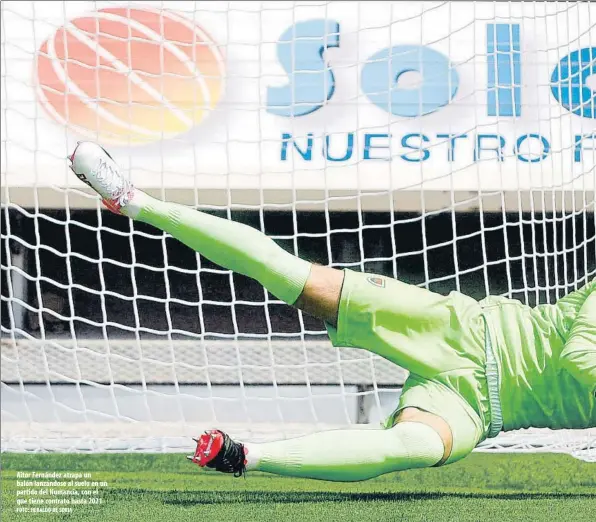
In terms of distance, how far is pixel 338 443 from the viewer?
1.37 meters

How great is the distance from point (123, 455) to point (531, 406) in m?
1.02

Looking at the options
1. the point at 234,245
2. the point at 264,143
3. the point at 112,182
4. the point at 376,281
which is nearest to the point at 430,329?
the point at 376,281

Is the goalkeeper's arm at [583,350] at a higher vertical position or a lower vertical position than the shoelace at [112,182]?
lower

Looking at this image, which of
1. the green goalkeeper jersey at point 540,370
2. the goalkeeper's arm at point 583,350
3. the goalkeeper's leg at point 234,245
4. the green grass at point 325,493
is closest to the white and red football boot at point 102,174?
the goalkeeper's leg at point 234,245

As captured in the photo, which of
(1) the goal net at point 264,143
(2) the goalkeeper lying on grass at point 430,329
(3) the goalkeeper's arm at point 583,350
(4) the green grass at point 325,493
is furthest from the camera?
(1) the goal net at point 264,143

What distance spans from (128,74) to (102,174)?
91 centimetres

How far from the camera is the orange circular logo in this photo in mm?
2371

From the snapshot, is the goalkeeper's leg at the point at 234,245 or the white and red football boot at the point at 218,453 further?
the goalkeeper's leg at the point at 234,245

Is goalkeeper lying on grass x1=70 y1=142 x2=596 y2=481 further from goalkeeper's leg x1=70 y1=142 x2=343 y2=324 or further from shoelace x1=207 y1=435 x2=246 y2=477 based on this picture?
shoelace x1=207 y1=435 x2=246 y2=477

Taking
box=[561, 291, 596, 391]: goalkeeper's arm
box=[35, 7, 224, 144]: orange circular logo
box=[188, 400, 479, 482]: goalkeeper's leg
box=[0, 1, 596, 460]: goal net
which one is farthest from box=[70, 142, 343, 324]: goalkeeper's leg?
box=[35, 7, 224, 144]: orange circular logo

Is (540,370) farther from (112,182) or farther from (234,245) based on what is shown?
(112,182)

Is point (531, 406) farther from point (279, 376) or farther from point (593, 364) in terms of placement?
point (279, 376)

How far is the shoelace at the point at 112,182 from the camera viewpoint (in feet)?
5.05

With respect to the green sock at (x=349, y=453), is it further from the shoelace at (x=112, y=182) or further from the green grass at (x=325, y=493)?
the shoelace at (x=112, y=182)
